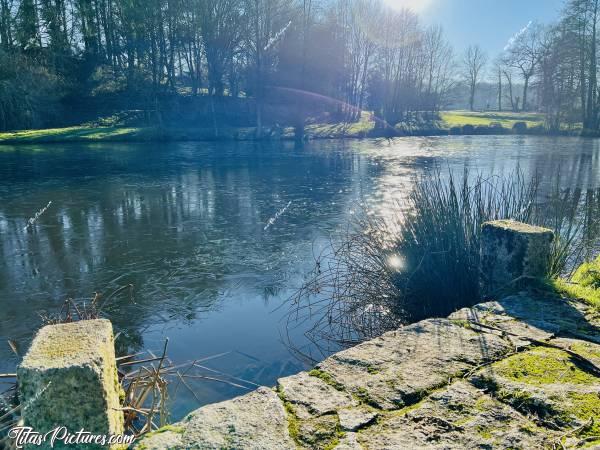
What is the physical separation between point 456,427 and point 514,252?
2211 mm

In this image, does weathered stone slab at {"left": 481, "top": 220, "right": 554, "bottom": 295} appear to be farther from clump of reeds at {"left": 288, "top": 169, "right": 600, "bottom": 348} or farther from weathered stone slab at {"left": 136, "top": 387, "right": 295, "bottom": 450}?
weathered stone slab at {"left": 136, "top": 387, "right": 295, "bottom": 450}

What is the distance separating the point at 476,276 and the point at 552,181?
1161 cm

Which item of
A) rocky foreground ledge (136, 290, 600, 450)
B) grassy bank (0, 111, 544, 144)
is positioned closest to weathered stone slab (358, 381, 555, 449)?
rocky foreground ledge (136, 290, 600, 450)

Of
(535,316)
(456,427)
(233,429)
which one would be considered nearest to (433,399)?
(456,427)

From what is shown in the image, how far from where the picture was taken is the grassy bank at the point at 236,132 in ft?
96.8

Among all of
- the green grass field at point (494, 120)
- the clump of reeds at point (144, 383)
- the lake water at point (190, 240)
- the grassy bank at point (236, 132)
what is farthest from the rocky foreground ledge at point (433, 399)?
the green grass field at point (494, 120)

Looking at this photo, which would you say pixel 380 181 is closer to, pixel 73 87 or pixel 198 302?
pixel 198 302

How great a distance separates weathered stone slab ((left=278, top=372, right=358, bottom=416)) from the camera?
237 centimetres

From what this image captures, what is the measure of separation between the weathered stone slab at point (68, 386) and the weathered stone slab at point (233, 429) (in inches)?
9.5

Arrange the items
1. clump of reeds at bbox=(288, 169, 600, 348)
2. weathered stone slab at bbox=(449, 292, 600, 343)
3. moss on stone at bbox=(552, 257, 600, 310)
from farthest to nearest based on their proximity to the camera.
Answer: clump of reeds at bbox=(288, 169, 600, 348)
moss on stone at bbox=(552, 257, 600, 310)
weathered stone slab at bbox=(449, 292, 600, 343)

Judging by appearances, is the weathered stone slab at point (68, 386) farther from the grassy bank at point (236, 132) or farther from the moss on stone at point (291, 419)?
the grassy bank at point (236, 132)

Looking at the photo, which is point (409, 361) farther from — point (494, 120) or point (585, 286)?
point (494, 120)

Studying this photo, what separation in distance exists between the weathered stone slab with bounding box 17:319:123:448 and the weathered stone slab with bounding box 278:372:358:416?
2.83 feet

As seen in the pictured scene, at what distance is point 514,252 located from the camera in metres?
3.97
